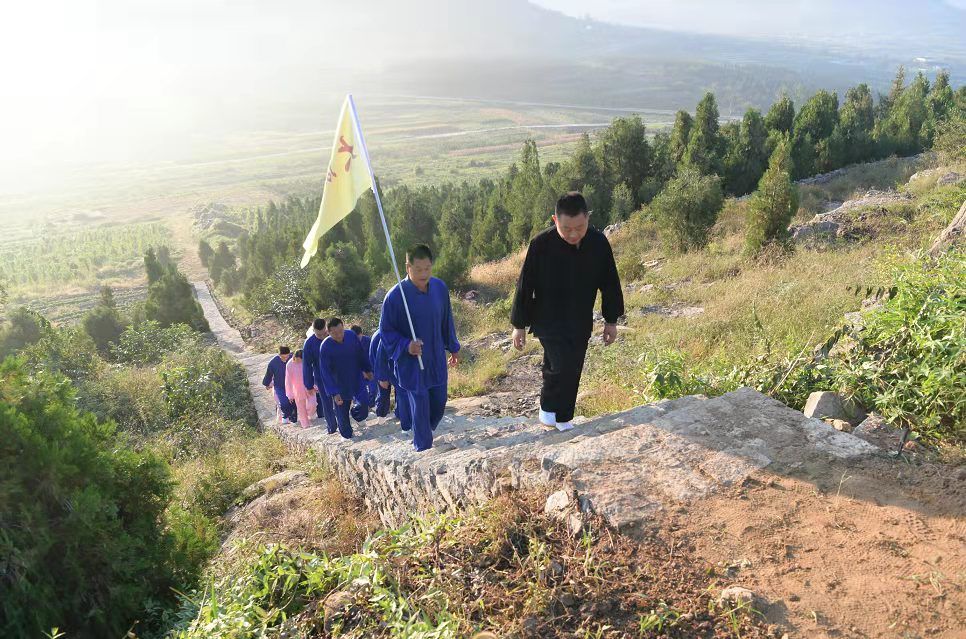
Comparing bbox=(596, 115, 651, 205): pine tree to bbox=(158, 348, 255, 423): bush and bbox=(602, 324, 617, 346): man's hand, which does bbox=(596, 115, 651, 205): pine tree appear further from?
bbox=(602, 324, 617, 346): man's hand

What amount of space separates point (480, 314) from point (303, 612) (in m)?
12.6

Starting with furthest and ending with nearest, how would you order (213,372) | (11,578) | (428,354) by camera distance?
1. (213,372)
2. (428,354)
3. (11,578)

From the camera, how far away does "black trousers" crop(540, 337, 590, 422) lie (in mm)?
4152

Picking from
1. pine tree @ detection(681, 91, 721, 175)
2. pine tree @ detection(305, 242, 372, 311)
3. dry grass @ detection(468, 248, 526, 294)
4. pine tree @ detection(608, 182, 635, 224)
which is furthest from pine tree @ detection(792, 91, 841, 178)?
pine tree @ detection(305, 242, 372, 311)

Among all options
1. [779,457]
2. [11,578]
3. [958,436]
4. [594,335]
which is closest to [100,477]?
[11,578]

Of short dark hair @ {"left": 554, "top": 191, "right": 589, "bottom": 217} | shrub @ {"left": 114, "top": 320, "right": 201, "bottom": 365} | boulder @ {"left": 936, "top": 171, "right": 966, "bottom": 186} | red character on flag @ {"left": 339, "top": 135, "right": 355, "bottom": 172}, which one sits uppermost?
red character on flag @ {"left": 339, "top": 135, "right": 355, "bottom": 172}

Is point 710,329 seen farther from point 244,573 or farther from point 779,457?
point 244,573

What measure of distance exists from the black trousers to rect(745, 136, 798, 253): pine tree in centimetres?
910

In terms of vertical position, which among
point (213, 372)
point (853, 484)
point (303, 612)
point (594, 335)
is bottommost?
point (213, 372)

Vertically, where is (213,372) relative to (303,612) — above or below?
below

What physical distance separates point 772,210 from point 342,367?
956 centimetres

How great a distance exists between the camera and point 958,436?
10.1 ft

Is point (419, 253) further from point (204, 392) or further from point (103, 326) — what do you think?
point (103, 326)

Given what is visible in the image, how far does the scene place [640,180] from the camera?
961 inches
